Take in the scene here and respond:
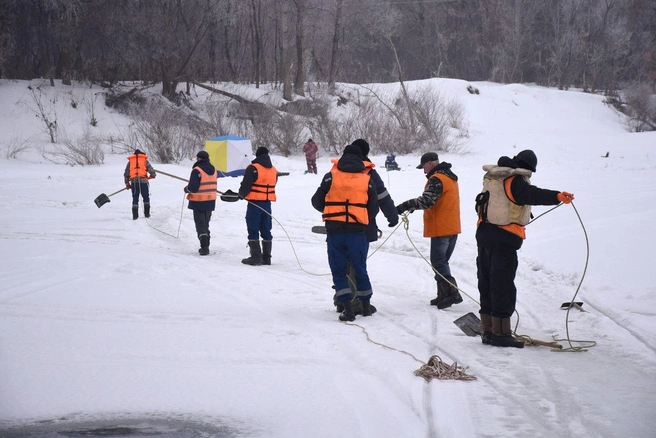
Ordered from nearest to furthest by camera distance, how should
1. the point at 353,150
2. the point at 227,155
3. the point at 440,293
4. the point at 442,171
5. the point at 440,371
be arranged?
the point at 440,371 < the point at 353,150 < the point at 442,171 < the point at 440,293 < the point at 227,155

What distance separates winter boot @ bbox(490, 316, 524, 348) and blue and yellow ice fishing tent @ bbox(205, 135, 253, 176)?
77.1 ft

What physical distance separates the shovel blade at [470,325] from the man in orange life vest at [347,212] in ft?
3.79

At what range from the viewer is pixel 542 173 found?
82.1ft

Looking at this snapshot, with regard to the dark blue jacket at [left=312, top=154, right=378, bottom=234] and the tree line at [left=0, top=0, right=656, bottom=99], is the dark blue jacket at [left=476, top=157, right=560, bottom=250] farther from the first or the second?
the tree line at [left=0, top=0, right=656, bottom=99]

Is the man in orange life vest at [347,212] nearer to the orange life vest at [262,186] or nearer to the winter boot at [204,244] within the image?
the orange life vest at [262,186]

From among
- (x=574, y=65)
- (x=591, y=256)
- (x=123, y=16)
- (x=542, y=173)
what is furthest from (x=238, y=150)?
(x=574, y=65)

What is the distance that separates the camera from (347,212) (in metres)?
7.12

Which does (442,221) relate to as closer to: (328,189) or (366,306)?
(366,306)

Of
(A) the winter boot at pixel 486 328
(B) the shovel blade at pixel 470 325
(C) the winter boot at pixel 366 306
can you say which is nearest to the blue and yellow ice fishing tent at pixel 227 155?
(C) the winter boot at pixel 366 306

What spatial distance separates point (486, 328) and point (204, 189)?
21.7 feet

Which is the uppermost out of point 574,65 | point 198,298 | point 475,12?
point 475,12

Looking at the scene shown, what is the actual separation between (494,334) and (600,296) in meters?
2.58

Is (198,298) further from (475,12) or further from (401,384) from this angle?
(475,12)

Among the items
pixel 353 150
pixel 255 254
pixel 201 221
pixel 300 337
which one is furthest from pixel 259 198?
pixel 300 337
